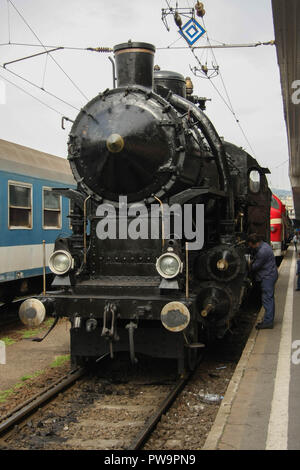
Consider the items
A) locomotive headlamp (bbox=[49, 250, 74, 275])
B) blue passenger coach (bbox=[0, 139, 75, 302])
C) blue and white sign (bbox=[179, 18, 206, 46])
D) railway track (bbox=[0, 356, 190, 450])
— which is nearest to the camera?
railway track (bbox=[0, 356, 190, 450])

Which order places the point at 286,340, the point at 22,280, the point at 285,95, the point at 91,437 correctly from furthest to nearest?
1. the point at 285,95
2. the point at 22,280
3. the point at 286,340
4. the point at 91,437

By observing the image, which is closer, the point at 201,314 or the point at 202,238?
the point at 201,314

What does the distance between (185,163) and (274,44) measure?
24.9ft

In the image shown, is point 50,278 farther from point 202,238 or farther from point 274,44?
point 274,44

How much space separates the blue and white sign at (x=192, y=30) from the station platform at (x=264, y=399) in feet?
24.2

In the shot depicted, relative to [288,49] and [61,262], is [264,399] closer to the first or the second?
[61,262]

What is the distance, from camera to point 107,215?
615 centimetres

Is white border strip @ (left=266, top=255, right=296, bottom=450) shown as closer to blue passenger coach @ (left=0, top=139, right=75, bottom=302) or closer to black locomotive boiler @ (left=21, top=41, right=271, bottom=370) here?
black locomotive boiler @ (left=21, top=41, right=271, bottom=370)

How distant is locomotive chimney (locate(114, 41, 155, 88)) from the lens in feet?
20.3

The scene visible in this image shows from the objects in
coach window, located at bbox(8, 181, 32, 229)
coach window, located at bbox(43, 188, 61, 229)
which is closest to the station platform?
coach window, located at bbox(8, 181, 32, 229)

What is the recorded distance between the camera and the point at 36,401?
16.4 feet

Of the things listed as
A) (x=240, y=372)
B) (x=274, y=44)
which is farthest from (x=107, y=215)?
(x=274, y=44)

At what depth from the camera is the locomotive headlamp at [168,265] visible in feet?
17.4

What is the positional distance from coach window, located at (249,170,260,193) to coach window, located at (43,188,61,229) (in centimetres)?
454
